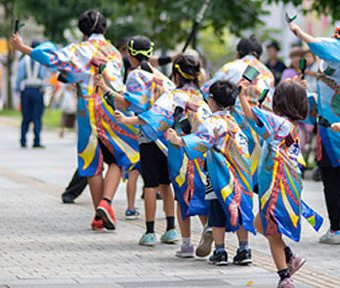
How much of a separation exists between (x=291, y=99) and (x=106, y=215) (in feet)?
8.40

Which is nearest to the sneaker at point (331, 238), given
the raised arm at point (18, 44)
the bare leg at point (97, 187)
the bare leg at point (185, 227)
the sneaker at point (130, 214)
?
the bare leg at point (185, 227)

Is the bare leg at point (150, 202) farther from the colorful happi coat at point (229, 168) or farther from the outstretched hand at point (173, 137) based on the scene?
the outstretched hand at point (173, 137)

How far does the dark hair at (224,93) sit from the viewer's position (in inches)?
257

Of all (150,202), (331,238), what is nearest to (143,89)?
(150,202)

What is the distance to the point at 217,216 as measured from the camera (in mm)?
6590

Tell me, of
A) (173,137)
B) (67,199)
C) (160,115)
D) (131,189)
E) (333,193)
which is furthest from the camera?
(67,199)

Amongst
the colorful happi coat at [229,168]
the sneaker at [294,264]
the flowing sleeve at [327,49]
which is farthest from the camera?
the flowing sleeve at [327,49]

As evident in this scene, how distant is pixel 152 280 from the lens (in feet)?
19.7

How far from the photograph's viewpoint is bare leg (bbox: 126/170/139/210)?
29.4 feet

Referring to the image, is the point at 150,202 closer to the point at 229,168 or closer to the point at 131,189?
the point at 229,168

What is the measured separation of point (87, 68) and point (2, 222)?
5.44 feet

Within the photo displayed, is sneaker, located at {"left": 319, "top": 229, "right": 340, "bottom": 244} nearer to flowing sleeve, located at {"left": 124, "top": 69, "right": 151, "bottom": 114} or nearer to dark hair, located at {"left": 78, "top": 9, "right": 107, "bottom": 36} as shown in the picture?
flowing sleeve, located at {"left": 124, "top": 69, "right": 151, "bottom": 114}

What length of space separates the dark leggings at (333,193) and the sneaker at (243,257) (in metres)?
1.40

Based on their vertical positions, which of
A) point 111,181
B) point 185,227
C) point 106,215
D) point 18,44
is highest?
point 18,44
